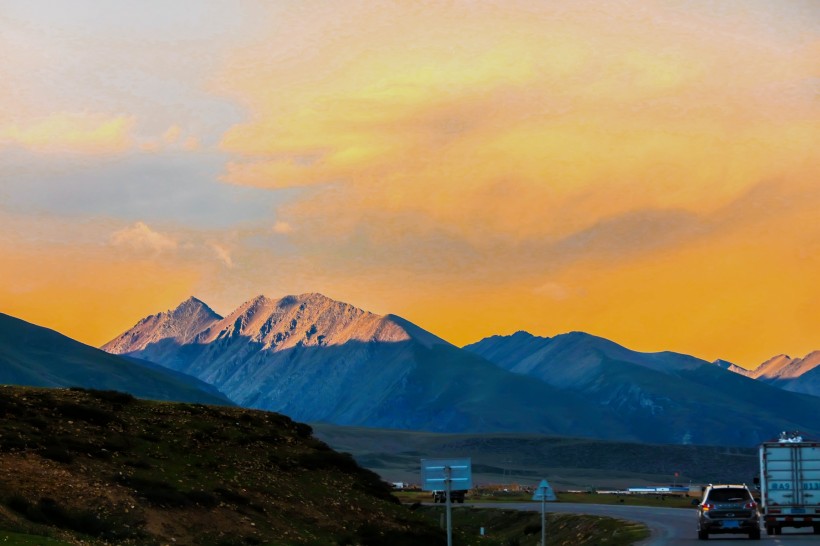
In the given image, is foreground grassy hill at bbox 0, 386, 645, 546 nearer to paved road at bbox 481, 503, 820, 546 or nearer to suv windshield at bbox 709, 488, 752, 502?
paved road at bbox 481, 503, 820, 546

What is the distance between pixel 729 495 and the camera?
5450 centimetres

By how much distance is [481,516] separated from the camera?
98688 mm

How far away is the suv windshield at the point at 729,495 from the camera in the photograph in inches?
2133

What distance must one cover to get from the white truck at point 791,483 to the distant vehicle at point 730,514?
145 inches

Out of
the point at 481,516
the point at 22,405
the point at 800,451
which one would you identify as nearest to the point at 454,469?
the point at 800,451

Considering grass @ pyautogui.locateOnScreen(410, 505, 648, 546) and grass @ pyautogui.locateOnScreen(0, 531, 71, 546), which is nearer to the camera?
grass @ pyautogui.locateOnScreen(0, 531, 71, 546)

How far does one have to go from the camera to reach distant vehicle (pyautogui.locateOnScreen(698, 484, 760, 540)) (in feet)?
175

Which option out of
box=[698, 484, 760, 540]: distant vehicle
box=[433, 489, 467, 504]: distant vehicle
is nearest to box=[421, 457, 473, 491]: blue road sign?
box=[698, 484, 760, 540]: distant vehicle

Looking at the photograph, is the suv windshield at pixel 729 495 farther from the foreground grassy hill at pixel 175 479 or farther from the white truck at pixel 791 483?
the foreground grassy hill at pixel 175 479

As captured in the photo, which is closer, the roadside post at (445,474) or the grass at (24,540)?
the roadside post at (445,474)

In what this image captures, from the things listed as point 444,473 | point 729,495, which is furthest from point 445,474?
point 729,495

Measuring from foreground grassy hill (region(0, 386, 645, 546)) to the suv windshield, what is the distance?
5550 mm

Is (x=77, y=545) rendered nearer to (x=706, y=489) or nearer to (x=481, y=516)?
(x=706, y=489)

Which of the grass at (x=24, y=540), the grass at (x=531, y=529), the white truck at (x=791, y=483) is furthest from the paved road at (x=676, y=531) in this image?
the grass at (x=24, y=540)
